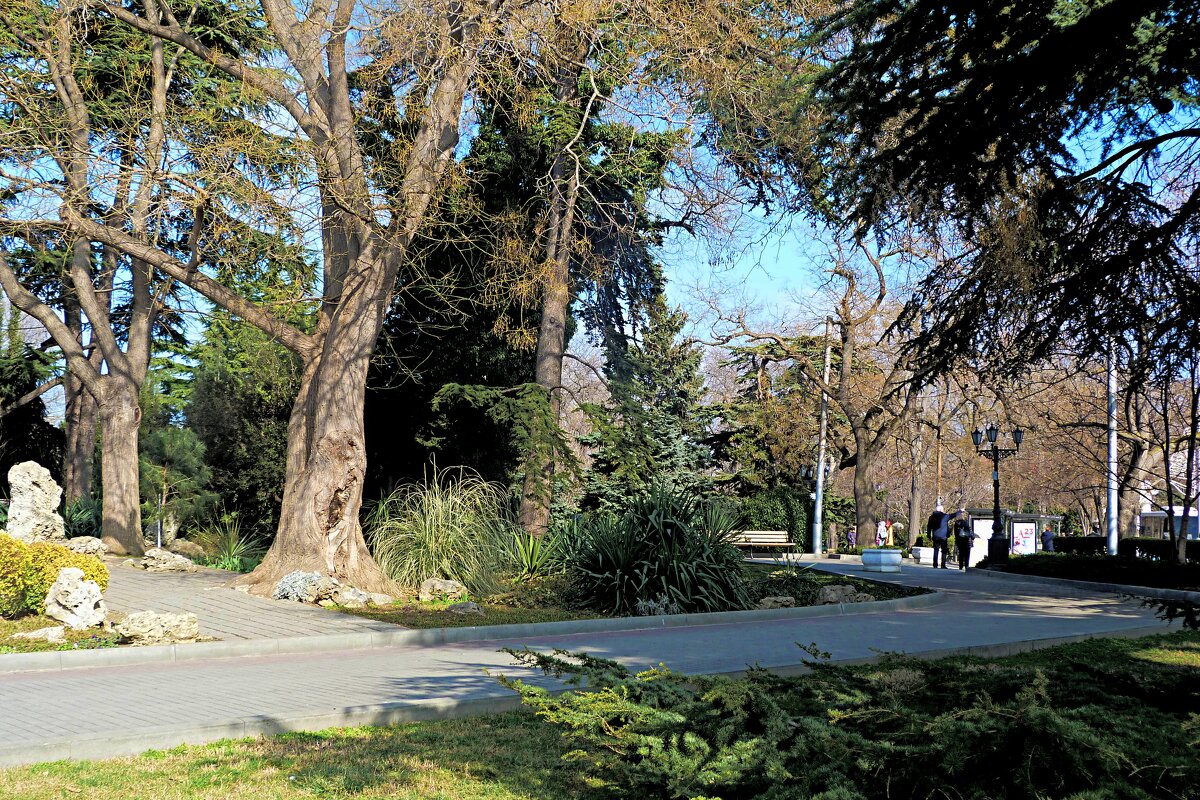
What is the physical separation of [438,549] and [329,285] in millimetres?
4622

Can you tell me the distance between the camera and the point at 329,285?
16578 mm

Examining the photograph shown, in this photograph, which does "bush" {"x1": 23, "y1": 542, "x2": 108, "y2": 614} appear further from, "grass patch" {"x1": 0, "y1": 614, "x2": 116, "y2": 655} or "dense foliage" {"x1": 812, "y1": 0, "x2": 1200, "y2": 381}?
"dense foliage" {"x1": 812, "y1": 0, "x2": 1200, "y2": 381}

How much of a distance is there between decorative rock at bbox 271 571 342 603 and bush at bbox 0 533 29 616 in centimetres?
336

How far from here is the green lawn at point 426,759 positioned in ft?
15.1

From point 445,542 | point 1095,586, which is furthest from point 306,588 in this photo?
point 1095,586

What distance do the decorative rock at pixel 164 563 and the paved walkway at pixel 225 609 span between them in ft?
4.48

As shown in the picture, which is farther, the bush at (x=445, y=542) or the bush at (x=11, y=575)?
the bush at (x=445, y=542)

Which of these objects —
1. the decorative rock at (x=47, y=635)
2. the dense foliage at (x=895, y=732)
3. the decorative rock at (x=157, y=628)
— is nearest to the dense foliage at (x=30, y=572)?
the decorative rock at (x=47, y=635)

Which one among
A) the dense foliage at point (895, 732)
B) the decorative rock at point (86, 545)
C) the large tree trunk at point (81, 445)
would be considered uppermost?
the large tree trunk at point (81, 445)

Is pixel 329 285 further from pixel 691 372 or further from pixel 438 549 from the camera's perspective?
pixel 691 372

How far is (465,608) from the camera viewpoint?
14125mm

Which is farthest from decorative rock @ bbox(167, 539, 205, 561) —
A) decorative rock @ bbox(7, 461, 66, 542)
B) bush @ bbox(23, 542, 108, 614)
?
bush @ bbox(23, 542, 108, 614)

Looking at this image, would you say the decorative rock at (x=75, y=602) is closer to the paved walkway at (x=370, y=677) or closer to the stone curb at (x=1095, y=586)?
the paved walkway at (x=370, y=677)

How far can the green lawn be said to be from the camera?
15.1 ft
